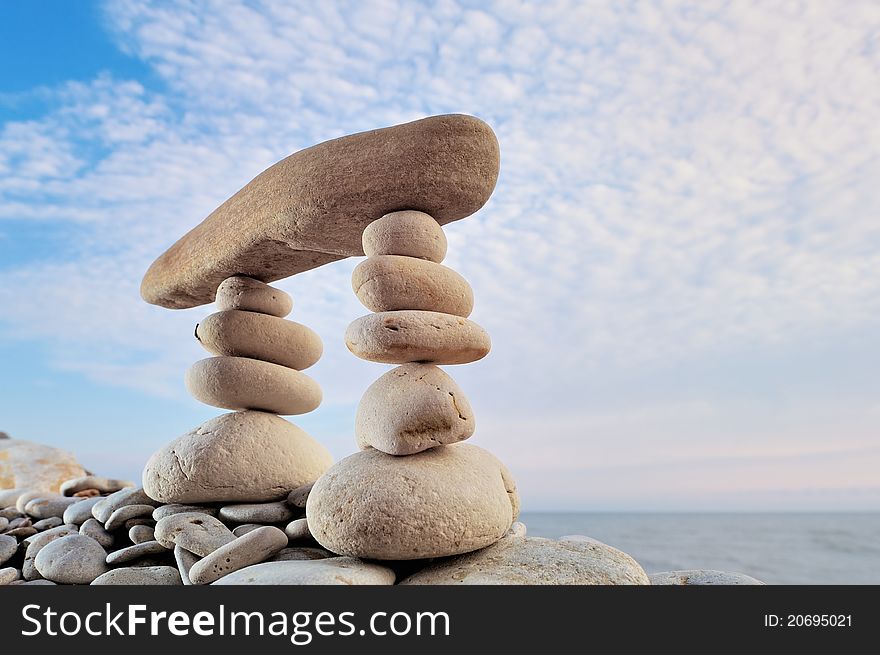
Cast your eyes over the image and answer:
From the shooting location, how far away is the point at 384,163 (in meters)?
4.60

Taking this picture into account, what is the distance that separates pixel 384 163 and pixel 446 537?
250 centimetres

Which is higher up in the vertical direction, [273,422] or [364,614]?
[273,422]

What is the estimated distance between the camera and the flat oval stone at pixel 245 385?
542 centimetres

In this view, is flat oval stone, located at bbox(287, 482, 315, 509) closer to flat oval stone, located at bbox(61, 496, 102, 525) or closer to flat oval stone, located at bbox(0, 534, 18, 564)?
flat oval stone, located at bbox(61, 496, 102, 525)

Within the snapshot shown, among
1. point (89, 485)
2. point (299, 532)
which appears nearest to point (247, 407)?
point (299, 532)

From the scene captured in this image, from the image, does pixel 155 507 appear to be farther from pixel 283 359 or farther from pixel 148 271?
pixel 148 271

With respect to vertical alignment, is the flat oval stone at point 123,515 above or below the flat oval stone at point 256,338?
below

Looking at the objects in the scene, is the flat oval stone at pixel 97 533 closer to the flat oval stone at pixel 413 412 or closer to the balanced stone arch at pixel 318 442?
the balanced stone arch at pixel 318 442

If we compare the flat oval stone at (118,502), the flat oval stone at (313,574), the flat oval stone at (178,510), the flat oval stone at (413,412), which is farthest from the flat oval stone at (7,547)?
the flat oval stone at (413,412)

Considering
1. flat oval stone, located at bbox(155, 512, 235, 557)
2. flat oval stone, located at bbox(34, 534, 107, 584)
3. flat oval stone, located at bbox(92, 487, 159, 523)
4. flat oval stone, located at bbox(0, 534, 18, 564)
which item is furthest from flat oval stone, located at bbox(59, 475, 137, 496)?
flat oval stone, located at bbox(155, 512, 235, 557)

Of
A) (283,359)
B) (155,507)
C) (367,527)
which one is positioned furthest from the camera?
(283,359)

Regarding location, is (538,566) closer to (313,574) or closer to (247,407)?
(313,574)

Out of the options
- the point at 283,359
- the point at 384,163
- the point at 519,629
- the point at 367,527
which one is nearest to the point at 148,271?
the point at 283,359

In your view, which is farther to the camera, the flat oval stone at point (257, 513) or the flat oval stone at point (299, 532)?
the flat oval stone at point (257, 513)
